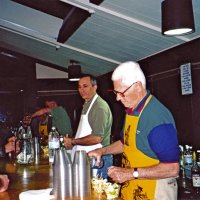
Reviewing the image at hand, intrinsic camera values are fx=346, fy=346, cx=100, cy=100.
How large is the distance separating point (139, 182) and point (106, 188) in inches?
11.4

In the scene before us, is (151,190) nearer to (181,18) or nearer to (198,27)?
(181,18)

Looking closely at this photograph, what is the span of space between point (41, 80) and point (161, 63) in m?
5.69

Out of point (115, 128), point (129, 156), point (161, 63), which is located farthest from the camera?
point (115, 128)

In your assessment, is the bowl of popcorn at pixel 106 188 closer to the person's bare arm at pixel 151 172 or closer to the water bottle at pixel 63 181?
the person's bare arm at pixel 151 172

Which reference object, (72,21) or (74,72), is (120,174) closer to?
(72,21)

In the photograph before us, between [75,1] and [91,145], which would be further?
[75,1]

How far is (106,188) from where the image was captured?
170 centimetres

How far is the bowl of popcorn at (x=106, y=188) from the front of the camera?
1.65 meters

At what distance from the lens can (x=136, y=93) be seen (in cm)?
196

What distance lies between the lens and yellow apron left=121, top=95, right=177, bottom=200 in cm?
187

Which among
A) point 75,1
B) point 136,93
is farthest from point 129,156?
point 75,1

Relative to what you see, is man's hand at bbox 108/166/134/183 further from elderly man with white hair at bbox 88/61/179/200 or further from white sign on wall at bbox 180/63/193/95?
white sign on wall at bbox 180/63/193/95

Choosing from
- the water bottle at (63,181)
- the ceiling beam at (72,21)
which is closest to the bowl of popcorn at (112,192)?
the water bottle at (63,181)

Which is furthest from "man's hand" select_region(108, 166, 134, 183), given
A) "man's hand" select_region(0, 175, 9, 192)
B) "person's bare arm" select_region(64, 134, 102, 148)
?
"person's bare arm" select_region(64, 134, 102, 148)
